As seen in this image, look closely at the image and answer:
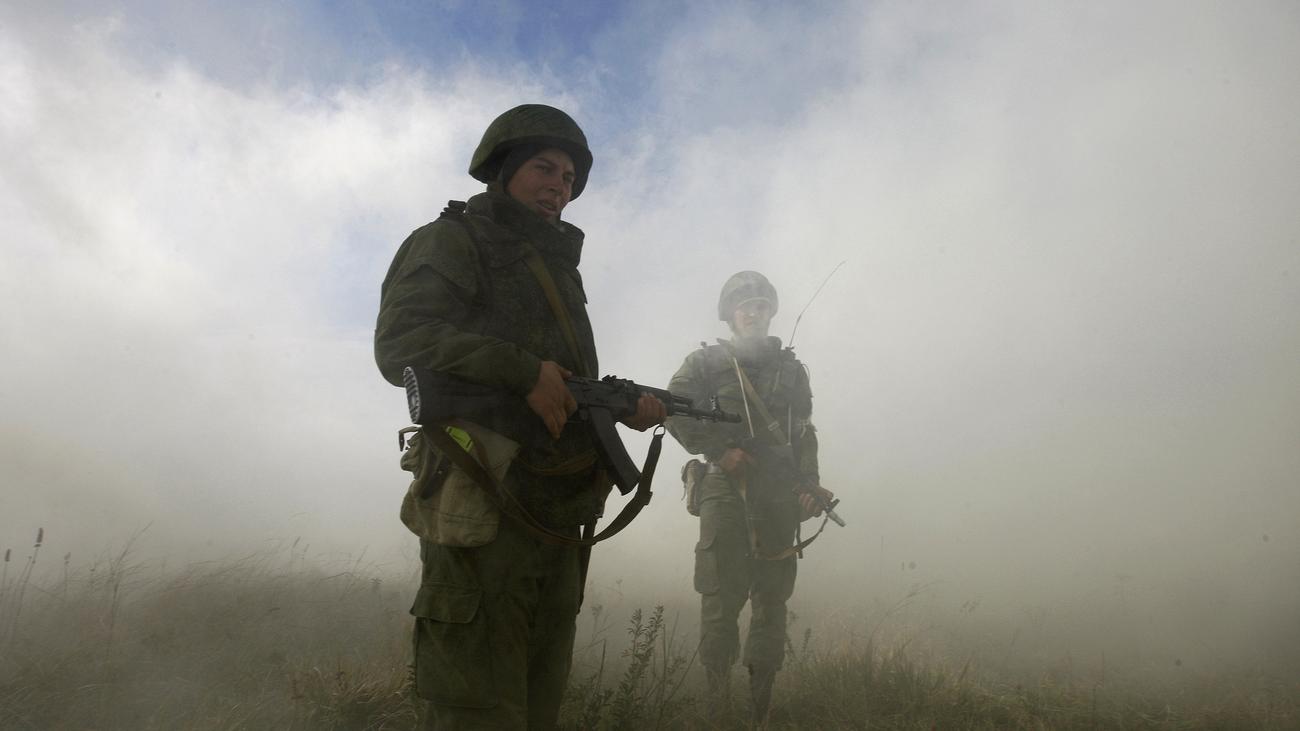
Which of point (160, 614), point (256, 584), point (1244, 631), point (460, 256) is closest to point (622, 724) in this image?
point (460, 256)

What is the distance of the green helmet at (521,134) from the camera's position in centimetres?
271

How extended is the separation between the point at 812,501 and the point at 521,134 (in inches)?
142

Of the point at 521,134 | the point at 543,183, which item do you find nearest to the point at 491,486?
the point at 543,183

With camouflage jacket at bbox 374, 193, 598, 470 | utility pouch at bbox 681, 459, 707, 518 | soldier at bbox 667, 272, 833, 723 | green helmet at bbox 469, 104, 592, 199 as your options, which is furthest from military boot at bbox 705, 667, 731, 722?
green helmet at bbox 469, 104, 592, 199

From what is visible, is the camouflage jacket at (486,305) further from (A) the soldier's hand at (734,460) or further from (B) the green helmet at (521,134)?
(A) the soldier's hand at (734,460)

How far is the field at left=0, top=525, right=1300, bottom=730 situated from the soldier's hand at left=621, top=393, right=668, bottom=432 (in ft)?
3.27

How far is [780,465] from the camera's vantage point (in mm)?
5219

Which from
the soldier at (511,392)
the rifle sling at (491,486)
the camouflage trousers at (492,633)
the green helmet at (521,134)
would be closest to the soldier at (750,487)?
the camouflage trousers at (492,633)

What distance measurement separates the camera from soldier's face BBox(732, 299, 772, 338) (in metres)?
5.93

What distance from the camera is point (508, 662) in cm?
207

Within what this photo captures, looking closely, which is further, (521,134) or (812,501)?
(812,501)

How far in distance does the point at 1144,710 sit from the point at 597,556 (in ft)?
39.6

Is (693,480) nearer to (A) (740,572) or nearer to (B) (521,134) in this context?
(A) (740,572)

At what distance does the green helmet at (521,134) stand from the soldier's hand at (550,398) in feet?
3.40
